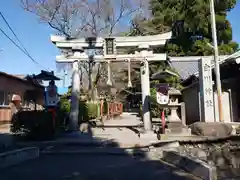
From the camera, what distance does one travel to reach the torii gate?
49.7ft

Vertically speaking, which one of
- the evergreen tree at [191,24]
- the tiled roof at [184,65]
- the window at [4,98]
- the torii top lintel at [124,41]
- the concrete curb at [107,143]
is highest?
the evergreen tree at [191,24]

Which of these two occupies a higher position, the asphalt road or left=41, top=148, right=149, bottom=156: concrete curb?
left=41, top=148, right=149, bottom=156: concrete curb

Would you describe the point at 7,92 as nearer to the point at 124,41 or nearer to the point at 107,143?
the point at 124,41

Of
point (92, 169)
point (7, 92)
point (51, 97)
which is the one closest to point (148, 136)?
point (51, 97)

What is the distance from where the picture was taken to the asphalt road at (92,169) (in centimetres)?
760

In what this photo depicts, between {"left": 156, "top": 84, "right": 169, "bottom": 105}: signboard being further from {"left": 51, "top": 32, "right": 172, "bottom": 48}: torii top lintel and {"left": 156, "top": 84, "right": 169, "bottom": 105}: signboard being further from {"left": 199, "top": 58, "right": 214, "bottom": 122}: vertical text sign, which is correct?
{"left": 199, "top": 58, "right": 214, "bottom": 122}: vertical text sign

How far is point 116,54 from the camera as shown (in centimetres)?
1534

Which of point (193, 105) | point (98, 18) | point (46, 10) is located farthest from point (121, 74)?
point (193, 105)

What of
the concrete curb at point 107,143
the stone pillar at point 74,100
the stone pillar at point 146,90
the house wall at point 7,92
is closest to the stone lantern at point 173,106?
the stone pillar at point 146,90

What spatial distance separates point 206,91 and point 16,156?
33.6ft

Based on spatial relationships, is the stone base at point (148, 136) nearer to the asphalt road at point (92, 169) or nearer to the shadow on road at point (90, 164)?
the shadow on road at point (90, 164)

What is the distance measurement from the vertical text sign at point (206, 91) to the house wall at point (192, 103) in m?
4.39

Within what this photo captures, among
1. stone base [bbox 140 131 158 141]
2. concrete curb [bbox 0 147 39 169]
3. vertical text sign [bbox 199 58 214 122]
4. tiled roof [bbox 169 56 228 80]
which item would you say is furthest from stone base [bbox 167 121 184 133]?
tiled roof [bbox 169 56 228 80]

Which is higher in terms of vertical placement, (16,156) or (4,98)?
(4,98)
